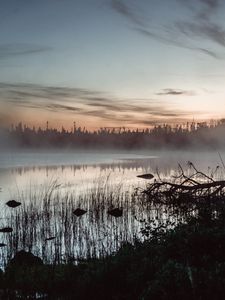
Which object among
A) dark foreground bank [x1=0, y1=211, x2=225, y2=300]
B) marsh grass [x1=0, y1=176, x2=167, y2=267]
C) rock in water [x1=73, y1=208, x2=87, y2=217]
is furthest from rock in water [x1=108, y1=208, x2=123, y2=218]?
dark foreground bank [x1=0, y1=211, x2=225, y2=300]

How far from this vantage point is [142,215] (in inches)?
859

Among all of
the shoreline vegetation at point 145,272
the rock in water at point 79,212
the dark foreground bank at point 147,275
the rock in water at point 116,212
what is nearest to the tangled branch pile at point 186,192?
the shoreline vegetation at point 145,272

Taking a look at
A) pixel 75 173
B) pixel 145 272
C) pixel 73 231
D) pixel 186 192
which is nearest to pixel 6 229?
pixel 73 231

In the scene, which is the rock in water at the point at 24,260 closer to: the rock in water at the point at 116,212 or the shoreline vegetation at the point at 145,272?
the shoreline vegetation at the point at 145,272

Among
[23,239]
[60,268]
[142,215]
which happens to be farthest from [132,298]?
[142,215]

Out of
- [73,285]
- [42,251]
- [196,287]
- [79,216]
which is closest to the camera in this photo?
[196,287]

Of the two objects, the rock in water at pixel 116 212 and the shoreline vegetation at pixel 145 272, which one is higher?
the shoreline vegetation at pixel 145 272

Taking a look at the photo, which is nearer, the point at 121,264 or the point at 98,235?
the point at 121,264

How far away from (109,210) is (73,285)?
12674 mm

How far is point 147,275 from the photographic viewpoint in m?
9.14

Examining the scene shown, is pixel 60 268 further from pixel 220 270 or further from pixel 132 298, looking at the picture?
pixel 220 270

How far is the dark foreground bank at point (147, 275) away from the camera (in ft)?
25.0

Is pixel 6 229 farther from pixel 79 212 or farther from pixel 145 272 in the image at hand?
pixel 145 272

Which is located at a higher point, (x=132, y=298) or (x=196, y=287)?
(x=196, y=287)
